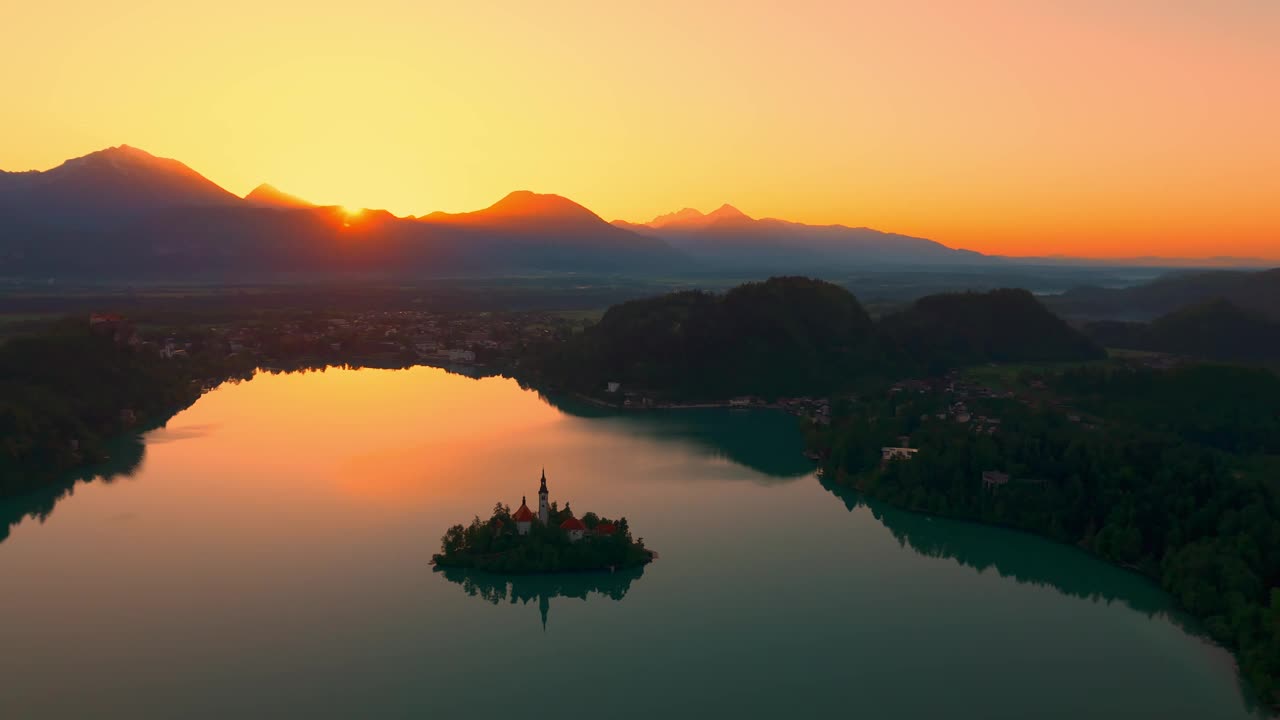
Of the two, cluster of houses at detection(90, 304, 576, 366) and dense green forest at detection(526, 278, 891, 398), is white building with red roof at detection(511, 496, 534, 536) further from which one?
cluster of houses at detection(90, 304, 576, 366)

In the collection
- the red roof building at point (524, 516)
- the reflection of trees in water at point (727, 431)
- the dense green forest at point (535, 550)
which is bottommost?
the reflection of trees in water at point (727, 431)

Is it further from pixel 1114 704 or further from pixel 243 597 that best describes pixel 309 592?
pixel 1114 704

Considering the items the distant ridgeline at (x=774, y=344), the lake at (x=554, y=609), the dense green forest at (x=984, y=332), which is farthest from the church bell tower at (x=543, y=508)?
the dense green forest at (x=984, y=332)

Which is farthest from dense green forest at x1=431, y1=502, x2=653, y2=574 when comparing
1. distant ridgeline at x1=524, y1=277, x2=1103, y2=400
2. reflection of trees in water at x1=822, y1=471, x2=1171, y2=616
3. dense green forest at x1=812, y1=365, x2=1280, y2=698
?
distant ridgeline at x1=524, y1=277, x2=1103, y2=400

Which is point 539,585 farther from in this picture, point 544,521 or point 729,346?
point 729,346

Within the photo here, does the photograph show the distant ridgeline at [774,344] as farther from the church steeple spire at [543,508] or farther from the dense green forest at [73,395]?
the church steeple spire at [543,508]

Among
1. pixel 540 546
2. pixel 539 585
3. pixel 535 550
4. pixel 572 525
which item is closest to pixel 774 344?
pixel 572 525
